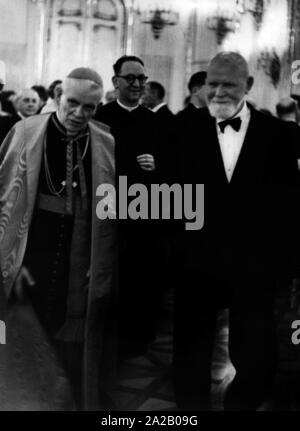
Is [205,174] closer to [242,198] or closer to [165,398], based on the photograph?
[242,198]

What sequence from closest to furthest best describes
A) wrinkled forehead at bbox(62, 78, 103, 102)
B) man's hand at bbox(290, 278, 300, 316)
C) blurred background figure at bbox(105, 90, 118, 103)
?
wrinkled forehead at bbox(62, 78, 103, 102), blurred background figure at bbox(105, 90, 118, 103), man's hand at bbox(290, 278, 300, 316)

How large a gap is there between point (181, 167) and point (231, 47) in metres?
0.48

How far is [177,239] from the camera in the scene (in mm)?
3369

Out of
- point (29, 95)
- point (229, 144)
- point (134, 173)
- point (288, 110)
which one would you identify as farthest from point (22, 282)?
point (288, 110)

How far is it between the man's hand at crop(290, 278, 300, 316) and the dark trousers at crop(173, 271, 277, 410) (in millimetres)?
158

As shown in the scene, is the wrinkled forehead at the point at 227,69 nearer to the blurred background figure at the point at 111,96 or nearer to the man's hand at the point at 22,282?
the blurred background figure at the point at 111,96

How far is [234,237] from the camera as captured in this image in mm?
3365

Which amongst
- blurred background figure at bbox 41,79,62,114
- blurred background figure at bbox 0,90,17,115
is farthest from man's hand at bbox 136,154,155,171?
blurred background figure at bbox 0,90,17,115

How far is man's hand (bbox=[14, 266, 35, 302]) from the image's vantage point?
3379mm

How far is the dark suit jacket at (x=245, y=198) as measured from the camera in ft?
10.9

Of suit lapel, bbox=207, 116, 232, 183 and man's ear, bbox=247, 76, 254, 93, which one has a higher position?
man's ear, bbox=247, 76, 254, 93

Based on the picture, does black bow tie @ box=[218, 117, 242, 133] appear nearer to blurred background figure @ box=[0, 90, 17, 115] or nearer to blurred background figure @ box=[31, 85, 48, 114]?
blurred background figure @ box=[31, 85, 48, 114]

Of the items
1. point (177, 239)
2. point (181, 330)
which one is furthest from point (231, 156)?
point (181, 330)

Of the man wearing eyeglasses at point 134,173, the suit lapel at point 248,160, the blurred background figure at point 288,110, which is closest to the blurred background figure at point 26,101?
the man wearing eyeglasses at point 134,173
